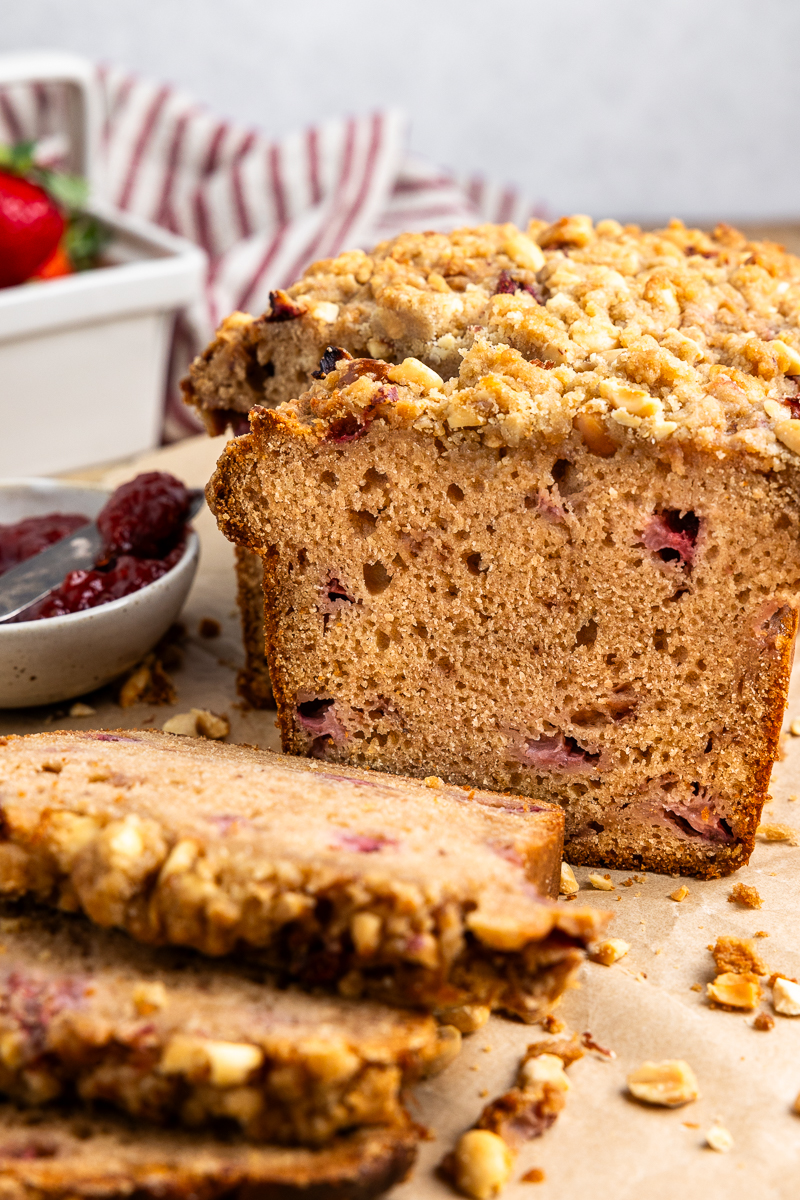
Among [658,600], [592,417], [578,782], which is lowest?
[578,782]

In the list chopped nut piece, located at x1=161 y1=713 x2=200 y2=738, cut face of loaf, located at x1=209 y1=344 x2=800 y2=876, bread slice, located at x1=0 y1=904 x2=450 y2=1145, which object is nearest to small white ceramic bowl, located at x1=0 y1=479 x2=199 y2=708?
chopped nut piece, located at x1=161 y1=713 x2=200 y2=738

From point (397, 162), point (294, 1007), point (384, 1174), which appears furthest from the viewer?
point (397, 162)

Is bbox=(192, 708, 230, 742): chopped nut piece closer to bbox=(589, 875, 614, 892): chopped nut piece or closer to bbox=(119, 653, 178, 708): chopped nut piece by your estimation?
bbox=(119, 653, 178, 708): chopped nut piece

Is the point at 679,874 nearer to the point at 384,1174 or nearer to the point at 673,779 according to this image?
the point at 673,779

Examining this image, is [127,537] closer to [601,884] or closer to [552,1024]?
[601,884]

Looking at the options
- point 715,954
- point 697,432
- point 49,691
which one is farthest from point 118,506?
point 715,954

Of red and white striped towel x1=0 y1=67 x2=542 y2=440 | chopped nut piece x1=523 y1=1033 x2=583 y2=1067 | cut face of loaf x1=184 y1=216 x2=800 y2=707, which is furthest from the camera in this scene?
red and white striped towel x1=0 y1=67 x2=542 y2=440
